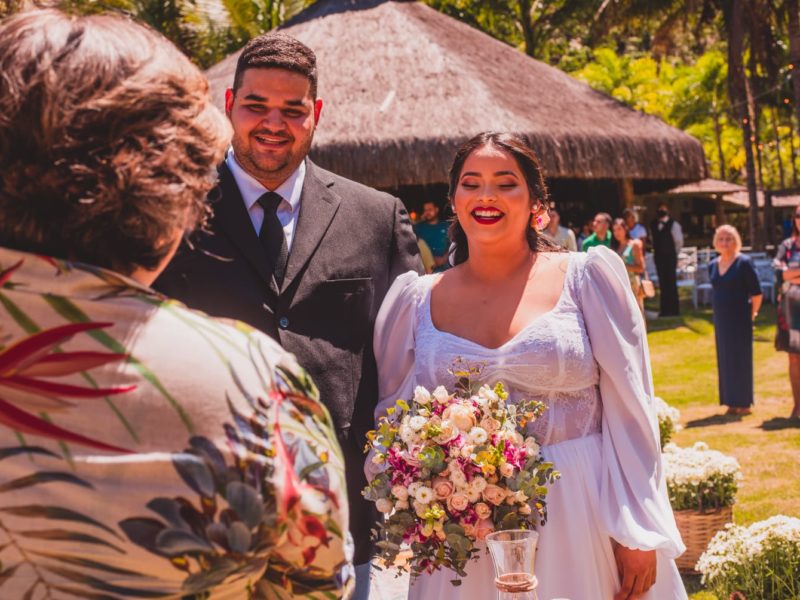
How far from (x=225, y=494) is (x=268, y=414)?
14 cm

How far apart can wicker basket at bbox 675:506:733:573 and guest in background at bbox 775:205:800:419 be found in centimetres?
429

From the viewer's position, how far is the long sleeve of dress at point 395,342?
11.2 feet

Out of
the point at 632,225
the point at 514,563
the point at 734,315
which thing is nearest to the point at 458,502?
the point at 514,563

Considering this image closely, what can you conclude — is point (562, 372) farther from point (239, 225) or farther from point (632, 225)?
point (632, 225)

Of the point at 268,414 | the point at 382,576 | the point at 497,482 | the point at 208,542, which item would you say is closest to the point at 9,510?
the point at 208,542

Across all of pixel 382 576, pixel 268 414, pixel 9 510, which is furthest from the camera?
pixel 382 576

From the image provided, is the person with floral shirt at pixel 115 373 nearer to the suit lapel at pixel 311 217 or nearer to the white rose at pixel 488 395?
the white rose at pixel 488 395

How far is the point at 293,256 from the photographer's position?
3264mm

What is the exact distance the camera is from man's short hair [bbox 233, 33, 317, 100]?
10.8 feet

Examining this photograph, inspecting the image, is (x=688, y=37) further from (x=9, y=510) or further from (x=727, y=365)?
(x=9, y=510)

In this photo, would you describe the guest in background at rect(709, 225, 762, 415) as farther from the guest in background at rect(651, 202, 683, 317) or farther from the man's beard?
the man's beard

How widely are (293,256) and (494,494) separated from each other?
1049 millimetres

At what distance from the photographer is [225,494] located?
1.43 m

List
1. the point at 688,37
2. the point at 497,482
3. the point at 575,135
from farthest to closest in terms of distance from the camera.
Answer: the point at 688,37, the point at 575,135, the point at 497,482
